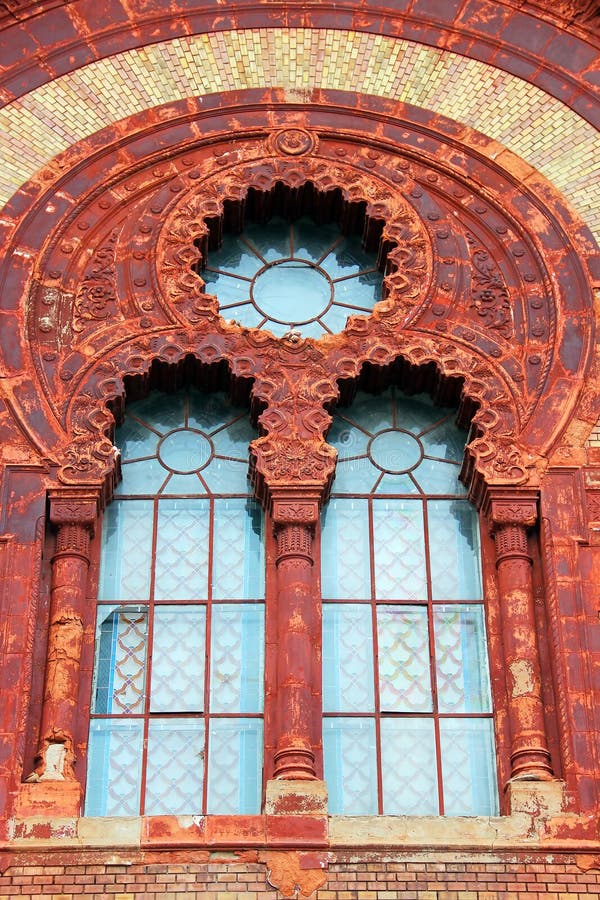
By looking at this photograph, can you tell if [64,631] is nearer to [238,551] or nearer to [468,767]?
[238,551]

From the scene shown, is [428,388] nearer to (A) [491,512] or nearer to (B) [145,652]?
(A) [491,512]

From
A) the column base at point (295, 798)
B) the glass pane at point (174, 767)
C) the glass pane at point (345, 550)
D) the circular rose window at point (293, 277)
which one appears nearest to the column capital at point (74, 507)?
the glass pane at point (174, 767)

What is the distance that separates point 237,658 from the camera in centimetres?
1888

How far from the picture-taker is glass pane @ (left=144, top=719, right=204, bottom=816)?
18203mm

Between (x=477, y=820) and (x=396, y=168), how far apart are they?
6853 millimetres

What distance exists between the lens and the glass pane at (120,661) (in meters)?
18.7

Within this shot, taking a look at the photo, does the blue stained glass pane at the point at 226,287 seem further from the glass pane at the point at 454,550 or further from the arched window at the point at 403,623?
the glass pane at the point at 454,550

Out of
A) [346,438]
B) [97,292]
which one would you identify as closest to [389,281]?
[346,438]

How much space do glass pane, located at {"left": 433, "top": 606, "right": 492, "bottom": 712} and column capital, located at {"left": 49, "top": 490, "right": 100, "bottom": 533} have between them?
125 inches

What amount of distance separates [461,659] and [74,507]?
12.0 ft

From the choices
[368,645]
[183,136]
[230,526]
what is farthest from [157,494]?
[183,136]

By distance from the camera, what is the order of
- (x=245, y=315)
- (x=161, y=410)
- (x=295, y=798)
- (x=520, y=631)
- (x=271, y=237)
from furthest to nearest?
(x=271, y=237) → (x=245, y=315) → (x=161, y=410) → (x=520, y=631) → (x=295, y=798)

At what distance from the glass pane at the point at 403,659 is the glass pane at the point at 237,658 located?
108cm

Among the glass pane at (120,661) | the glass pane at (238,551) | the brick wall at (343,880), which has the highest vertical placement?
the glass pane at (238,551)
